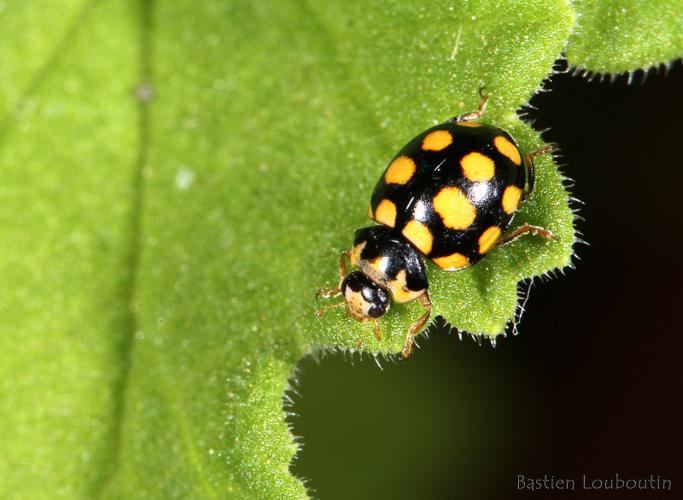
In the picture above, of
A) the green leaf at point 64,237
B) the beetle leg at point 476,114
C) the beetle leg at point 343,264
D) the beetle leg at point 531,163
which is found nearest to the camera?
the beetle leg at point 531,163

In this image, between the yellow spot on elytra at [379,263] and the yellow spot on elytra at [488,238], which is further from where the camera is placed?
the yellow spot on elytra at [379,263]

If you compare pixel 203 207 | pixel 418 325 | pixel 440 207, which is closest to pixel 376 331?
pixel 418 325

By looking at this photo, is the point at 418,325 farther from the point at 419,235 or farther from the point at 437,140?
the point at 437,140


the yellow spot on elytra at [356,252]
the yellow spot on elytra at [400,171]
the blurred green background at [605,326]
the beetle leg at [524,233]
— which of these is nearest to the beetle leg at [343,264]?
the yellow spot on elytra at [356,252]

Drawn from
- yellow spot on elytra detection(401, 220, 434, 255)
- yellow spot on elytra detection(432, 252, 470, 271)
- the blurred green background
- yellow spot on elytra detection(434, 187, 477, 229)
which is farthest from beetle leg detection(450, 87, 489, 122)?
the blurred green background

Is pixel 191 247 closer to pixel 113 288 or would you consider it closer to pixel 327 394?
pixel 113 288

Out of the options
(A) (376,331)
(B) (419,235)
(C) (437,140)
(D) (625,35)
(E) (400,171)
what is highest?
(D) (625,35)

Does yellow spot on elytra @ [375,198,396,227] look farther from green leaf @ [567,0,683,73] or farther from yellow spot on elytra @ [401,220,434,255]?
green leaf @ [567,0,683,73]

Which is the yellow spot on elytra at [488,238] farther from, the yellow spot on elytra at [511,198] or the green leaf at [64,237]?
the green leaf at [64,237]
